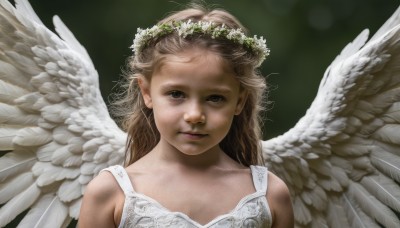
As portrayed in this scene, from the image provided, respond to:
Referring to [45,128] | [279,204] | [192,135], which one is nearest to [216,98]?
[192,135]

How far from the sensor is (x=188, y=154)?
13.6ft

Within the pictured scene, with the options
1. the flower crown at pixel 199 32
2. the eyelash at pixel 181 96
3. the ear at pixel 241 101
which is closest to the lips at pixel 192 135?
the eyelash at pixel 181 96

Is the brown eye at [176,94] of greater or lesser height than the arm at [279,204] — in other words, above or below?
above

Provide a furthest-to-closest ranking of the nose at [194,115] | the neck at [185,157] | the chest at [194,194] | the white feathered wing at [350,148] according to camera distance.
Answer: the white feathered wing at [350,148] < the neck at [185,157] < the chest at [194,194] < the nose at [194,115]

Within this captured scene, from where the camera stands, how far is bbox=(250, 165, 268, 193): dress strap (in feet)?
14.1

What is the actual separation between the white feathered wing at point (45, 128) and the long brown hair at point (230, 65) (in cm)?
30

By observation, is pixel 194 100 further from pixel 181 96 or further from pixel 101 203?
pixel 101 203

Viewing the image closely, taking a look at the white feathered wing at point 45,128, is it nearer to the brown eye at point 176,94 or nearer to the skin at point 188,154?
the skin at point 188,154

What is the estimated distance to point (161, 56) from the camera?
4.14 metres

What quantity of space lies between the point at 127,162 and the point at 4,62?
0.84 m

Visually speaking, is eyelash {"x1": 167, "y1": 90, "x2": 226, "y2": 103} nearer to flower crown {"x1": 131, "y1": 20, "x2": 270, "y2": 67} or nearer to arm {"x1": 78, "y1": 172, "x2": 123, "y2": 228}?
flower crown {"x1": 131, "y1": 20, "x2": 270, "y2": 67}

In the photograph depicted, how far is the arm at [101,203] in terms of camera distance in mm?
4125

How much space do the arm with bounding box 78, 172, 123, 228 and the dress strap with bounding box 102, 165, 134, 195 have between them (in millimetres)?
19

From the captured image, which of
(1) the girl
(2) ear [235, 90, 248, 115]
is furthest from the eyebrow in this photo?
(2) ear [235, 90, 248, 115]
